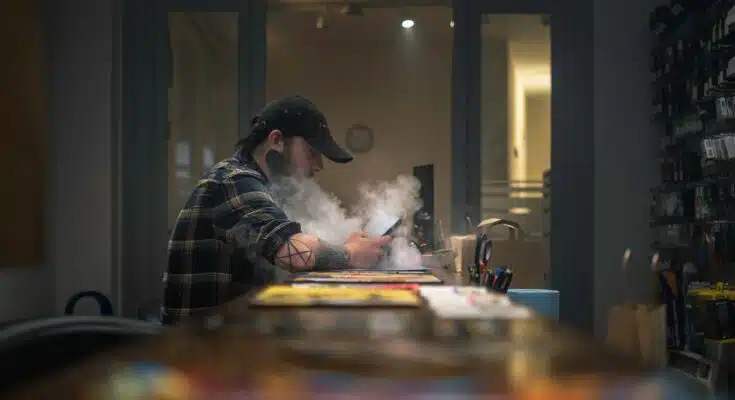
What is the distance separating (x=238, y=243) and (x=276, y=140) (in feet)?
1.54

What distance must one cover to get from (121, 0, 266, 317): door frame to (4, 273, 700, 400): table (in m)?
3.72

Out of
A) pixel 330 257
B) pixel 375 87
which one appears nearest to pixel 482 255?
pixel 330 257

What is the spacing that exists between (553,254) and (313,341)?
394cm

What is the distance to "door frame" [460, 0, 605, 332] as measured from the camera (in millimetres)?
4562

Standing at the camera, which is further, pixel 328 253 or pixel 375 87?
pixel 375 87

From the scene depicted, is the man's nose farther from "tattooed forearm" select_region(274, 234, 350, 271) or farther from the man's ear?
"tattooed forearm" select_region(274, 234, 350, 271)

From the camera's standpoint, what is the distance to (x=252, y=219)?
7.12ft

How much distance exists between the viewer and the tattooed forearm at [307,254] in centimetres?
216

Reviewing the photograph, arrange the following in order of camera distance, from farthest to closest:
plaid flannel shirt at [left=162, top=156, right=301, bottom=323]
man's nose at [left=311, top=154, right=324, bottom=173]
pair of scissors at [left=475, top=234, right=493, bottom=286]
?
1. man's nose at [left=311, top=154, right=324, bottom=173]
2. pair of scissors at [left=475, top=234, right=493, bottom=286]
3. plaid flannel shirt at [left=162, top=156, right=301, bottom=323]

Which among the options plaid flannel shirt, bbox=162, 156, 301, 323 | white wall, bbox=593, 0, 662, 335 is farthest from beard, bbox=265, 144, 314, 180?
white wall, bbox=593, 0, 662, 335

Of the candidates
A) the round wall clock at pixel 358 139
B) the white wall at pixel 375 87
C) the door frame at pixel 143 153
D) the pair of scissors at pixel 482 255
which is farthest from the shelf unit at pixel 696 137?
the round wall clock at pixel 358 139

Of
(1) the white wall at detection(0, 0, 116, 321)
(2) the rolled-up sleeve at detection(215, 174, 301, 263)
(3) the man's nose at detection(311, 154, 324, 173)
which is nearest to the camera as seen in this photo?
(2) the rolled-up sleeve at detection(215, 174, 301, 263)

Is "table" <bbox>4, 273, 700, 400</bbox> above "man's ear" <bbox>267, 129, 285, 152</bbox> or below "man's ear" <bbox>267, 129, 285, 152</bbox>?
below

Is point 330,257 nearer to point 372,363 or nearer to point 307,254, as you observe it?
point 307,254
